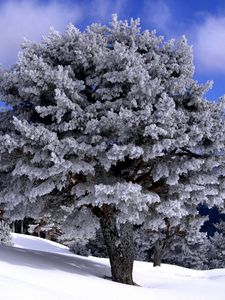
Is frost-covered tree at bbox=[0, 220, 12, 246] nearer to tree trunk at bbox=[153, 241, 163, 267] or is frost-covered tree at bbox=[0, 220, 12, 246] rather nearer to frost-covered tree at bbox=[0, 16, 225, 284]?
tree trunk at bbox=[153, 241, 163, 267]

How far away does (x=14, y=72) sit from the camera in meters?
10.9

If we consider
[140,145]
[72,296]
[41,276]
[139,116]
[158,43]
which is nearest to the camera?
[72,296]

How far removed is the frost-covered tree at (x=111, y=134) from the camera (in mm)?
9750

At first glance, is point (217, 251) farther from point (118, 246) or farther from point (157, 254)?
point (118, 246)

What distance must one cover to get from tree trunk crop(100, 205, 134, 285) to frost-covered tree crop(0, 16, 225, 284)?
3cm

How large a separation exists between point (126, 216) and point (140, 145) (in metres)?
1.84

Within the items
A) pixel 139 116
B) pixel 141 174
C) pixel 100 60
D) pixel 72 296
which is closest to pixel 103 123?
pixel 139 116

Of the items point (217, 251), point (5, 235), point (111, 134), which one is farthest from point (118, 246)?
point (217, 251)

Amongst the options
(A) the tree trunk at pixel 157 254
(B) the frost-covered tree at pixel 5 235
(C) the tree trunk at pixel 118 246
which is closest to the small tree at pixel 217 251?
(A) the tree trunk at pixel 157 254

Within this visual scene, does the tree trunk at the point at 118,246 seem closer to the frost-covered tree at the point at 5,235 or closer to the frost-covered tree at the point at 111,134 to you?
the frost-covered tree at the point at 111,134

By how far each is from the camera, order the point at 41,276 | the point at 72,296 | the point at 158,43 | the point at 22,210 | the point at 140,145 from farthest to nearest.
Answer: the point at 158,43, the point at 22,210, the point at 140,145, the point at 41,276, the point at 72,296

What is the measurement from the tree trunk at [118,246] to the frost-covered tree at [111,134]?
29 mm

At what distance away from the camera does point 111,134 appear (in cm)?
1017

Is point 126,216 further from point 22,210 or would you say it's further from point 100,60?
point 100,60
